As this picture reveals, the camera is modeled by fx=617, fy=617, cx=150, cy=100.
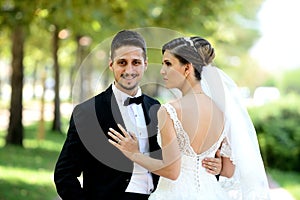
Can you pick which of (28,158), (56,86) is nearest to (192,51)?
(28,158)

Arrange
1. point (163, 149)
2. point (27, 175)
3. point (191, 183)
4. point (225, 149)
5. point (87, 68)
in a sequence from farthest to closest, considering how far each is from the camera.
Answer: point (87, 68), point (27, 175), point (225, 149), point (191, 183), point (163, 149)

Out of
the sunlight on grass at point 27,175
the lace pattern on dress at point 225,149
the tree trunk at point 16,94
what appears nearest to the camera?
the lace pattern on dress at point 225,149

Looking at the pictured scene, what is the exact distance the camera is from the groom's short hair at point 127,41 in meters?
3.65

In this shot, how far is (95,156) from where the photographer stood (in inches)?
147

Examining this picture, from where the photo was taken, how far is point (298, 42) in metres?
34.3

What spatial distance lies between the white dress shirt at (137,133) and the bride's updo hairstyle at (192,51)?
40 cm

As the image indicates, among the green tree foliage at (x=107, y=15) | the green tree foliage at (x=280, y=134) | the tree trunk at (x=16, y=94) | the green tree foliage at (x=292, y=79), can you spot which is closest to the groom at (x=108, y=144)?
the green tree foliage at (x=107, y=15)

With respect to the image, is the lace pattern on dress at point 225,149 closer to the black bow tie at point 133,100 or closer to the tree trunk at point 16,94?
the black bow tie at point 133,100

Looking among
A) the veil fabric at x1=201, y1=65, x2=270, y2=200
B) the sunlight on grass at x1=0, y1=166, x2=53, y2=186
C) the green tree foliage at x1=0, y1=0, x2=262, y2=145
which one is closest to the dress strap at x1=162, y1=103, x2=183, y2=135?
the veil fabric at x1=201, y1=65, x2=270, y2=200

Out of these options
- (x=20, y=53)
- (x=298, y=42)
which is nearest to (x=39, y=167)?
(x=20, y=53)

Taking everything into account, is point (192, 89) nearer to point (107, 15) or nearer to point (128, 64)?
point (128, 64)

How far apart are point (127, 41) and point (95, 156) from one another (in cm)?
72

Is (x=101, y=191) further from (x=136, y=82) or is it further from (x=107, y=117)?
(x=136, y=82)

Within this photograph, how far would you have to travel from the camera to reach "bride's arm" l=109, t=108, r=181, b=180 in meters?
3.52
